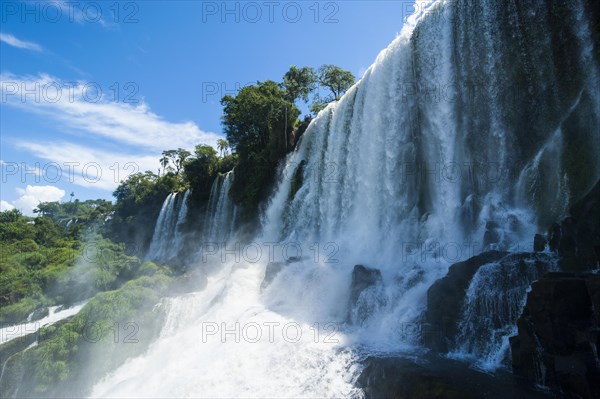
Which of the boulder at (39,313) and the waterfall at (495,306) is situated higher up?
the waterfall at (495,306)

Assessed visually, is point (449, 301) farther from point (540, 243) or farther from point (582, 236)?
point (582, 236)

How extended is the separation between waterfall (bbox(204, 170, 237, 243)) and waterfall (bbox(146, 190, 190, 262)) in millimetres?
3603

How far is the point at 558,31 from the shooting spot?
10359 mm

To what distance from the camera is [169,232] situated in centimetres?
3422

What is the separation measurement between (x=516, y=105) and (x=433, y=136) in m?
3.22

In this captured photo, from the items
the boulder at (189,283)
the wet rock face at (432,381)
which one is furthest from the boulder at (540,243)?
the boulder at (189,283)

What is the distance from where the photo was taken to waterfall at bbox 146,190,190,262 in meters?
32.4

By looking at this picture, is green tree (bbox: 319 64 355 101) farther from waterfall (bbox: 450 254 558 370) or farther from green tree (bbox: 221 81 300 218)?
waterfall (bbox: 450 254 558 370)

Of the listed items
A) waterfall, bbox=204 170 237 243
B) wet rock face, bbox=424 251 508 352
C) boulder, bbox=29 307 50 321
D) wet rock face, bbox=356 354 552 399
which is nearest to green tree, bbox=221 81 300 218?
waterfall, bbox=204 170 237 243

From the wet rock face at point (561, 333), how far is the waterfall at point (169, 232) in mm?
28795

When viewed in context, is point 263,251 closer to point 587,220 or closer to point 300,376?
point 300,376

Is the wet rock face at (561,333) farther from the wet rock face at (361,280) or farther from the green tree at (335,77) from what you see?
the green tree at (335,77)

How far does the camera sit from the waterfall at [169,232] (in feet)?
106

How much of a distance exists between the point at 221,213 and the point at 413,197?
17.9 metres
